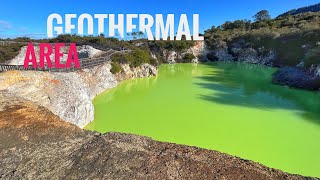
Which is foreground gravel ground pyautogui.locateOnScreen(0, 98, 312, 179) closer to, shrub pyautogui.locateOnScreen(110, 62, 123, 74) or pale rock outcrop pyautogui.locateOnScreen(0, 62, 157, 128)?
pale rock outcrop pyautogui.locateOnScreen(0, 62, 157, 128)

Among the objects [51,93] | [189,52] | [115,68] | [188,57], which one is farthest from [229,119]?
[189,52]

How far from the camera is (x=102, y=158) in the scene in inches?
267

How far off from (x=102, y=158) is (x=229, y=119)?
12.2 metres

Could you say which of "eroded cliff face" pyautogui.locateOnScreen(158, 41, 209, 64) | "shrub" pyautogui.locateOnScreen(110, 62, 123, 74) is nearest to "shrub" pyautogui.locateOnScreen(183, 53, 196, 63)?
"eroded cliff face" pyautogui.locateOnScreen(158, 41, 209, 64)

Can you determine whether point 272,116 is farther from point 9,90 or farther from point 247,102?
point 9,90

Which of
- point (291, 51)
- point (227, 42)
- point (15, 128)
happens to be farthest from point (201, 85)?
point (227, 42)

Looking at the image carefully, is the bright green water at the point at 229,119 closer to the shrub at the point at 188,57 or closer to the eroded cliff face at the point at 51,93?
the eroded cliff face at the point at 51,93

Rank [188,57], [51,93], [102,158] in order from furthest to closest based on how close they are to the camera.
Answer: [188,57], [51,93], [102,158]

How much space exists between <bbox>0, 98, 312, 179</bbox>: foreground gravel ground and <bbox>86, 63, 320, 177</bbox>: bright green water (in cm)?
612

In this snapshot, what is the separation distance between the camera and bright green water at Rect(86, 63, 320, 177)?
13047 mm

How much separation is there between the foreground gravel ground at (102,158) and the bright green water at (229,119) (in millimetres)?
6125

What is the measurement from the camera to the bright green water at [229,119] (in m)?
13.0

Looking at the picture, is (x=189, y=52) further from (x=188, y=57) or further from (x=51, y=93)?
(x=51, y=93)

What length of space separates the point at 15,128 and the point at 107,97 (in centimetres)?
1570
